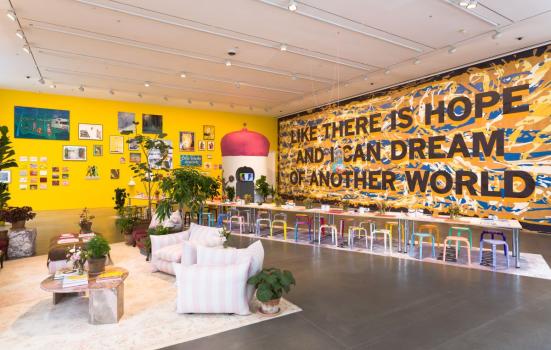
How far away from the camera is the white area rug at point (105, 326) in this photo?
320 centimetres

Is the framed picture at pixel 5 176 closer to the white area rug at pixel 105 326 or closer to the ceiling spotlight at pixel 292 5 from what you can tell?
the white area rug at pixel 105 326

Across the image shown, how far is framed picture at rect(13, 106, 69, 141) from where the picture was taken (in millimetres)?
12312

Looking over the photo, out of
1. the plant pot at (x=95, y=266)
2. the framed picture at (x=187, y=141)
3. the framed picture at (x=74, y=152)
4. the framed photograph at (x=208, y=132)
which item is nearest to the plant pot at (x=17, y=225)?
the plant pot at (x=95, y=266)

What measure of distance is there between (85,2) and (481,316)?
26.0 feet

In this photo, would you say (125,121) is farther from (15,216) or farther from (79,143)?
(15,216)

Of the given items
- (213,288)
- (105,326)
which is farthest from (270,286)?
(105,326)

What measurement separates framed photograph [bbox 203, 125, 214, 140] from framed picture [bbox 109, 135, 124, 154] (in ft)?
12.4

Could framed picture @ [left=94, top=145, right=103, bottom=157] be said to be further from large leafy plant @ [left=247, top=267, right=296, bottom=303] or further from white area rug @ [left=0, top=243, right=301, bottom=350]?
large leafy plant @ [left=247, top=267, right=296, bottom=303]

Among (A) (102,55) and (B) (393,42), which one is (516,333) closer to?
(B) (393,42)

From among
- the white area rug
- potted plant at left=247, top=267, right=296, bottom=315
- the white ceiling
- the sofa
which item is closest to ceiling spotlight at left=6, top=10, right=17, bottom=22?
the white ceiling

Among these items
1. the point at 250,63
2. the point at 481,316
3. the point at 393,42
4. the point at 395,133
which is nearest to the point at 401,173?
the point at 395,133

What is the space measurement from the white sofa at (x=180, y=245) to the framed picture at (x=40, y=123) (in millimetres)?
10282

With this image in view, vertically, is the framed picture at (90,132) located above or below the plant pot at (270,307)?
above

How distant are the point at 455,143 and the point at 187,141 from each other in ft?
37.0
